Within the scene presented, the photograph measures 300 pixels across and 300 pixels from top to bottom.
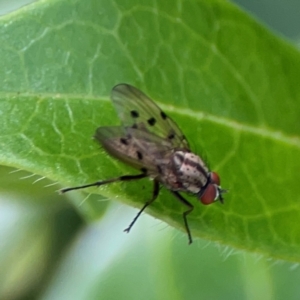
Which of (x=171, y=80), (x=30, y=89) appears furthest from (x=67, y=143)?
(x=171, y=80)

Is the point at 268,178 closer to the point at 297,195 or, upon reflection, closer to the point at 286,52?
the point at 297,195

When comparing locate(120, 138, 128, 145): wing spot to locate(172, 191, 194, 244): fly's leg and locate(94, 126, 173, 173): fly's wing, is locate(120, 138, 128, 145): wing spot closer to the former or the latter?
locate(94, 126, 173, 173): fly's wing

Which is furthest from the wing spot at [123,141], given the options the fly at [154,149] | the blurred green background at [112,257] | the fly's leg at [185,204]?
the blurred green background at [112,257]

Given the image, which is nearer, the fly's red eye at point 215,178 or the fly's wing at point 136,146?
the fly's wing at point 136,146

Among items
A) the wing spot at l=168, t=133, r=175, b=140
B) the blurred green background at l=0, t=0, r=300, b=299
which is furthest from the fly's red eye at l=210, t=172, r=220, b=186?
the blurred green background at l=0, t=0, r=300, b=299

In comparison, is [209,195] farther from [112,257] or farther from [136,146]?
[112,257]

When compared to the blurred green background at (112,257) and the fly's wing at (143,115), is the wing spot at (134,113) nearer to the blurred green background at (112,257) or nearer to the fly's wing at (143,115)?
the fly's wing at (143,115)

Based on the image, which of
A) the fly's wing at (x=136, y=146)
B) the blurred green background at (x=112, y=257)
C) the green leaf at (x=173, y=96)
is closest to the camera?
the green leaf at (x=173, y=96)
